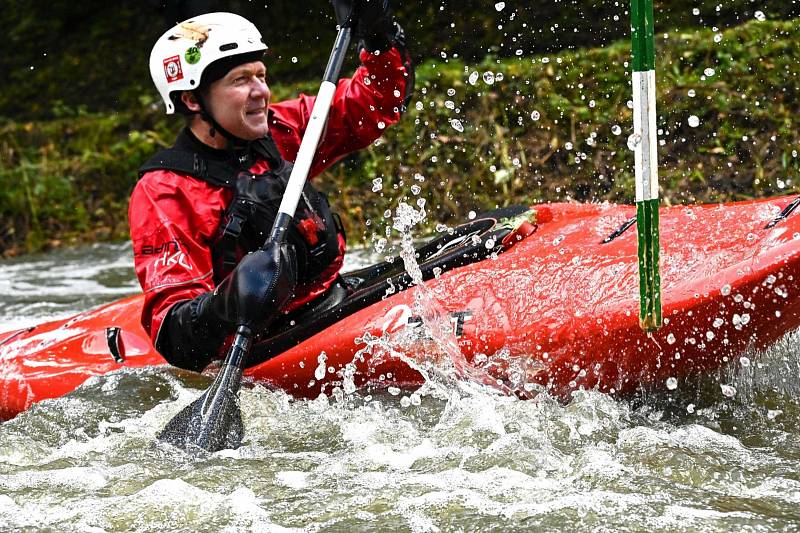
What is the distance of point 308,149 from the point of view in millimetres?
3828

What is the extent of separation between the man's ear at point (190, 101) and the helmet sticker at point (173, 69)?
62 mm

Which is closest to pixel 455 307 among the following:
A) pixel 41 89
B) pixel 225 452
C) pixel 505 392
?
pixel 505 392

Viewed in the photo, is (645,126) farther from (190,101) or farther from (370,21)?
(190,101)

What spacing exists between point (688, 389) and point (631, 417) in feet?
0.69

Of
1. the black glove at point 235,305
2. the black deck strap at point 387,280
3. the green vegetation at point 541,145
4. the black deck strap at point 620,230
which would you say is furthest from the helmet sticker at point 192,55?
the green vegetation at point 541,145

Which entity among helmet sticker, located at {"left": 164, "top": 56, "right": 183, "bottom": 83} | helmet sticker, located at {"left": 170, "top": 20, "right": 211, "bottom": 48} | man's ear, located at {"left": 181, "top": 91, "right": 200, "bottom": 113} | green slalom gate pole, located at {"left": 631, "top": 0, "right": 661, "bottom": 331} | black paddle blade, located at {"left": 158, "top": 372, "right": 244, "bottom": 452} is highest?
helmet sticker, located at {"left": 170, "top": 20, "right": 211, "bottom": 48}

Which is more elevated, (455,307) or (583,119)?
(583,119)

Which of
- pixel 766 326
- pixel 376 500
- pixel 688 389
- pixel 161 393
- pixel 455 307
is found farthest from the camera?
pixel 161 393

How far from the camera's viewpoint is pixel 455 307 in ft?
11.8

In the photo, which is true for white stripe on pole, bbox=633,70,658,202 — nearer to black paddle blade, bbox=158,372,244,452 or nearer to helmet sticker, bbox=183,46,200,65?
black paddle blade, bbox=158,372,244,452

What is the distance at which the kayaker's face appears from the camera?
3.76m

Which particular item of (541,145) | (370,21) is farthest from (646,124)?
(541,145)

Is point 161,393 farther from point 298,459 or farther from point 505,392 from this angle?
point 505,392

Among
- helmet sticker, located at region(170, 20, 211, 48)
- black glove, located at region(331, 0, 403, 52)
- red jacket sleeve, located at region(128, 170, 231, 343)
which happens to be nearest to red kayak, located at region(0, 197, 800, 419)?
red jacket sleeve, located at region(128, 170, 231, 343)
